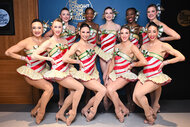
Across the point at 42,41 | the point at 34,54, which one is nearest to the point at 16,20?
the point at 42,41

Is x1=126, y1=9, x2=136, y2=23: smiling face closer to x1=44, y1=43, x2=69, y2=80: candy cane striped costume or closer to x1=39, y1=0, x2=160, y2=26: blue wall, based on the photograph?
x1=39, y1=0, x2=160, y2=26: blue wall

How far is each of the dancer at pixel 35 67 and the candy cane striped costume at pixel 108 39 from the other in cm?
129

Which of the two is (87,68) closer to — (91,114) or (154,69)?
(91,114)

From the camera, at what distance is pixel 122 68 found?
11.2ft

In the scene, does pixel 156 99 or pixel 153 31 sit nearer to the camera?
pixel 153 31

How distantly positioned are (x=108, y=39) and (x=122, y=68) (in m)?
0.80

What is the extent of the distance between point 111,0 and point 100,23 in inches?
23.8

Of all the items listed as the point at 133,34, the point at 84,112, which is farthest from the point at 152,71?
the point at 84,112

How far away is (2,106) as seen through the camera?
405 centimetres

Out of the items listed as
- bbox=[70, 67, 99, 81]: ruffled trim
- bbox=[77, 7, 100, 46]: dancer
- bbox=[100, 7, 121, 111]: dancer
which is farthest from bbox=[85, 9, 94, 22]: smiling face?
bbox=[70, 67, 99, 81]: ruffled trim

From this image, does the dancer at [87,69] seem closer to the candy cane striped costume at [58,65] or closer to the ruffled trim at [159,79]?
the candy cane striped costume at [58,65]

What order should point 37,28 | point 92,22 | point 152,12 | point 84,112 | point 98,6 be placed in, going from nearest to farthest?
point 37,28
point 84,112
point 152,12
point 92,22
point 98,6

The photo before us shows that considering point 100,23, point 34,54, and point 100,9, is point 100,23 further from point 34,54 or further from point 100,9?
point 34,54

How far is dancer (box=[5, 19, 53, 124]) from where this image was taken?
3.23 m
